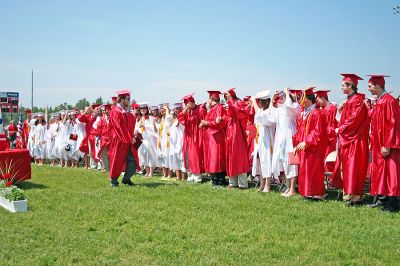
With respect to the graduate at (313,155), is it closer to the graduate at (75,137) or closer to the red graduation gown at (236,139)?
the red graduation gown at (236,139)

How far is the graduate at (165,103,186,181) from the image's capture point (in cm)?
1416

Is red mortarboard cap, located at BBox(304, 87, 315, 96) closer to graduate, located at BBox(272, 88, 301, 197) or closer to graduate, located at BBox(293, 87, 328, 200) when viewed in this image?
graduate, located at BBox(293, 87, 328, 200)

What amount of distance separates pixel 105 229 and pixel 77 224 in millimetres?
676

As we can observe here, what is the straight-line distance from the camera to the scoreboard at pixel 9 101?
3078 cm

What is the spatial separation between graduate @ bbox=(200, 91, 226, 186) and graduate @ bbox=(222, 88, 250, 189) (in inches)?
10.8

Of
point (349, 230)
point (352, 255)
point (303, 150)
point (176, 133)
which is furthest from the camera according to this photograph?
point (176, 133)

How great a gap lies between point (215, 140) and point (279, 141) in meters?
2.33

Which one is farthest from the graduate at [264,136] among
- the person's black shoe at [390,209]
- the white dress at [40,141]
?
the white dress at [40,141]

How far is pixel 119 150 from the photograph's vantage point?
11492mm

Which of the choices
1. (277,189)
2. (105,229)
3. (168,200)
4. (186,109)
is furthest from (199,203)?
(186,109)

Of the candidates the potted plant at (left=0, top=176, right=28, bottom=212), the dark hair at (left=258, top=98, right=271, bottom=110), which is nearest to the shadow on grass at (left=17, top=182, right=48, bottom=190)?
the potted plant at (left=0, top=176, right=28, bottom=212)

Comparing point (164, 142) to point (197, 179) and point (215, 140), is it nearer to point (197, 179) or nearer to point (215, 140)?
point (197, 179)

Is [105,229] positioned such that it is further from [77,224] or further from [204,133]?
[204,133]

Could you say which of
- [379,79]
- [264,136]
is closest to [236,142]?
[264,136]
